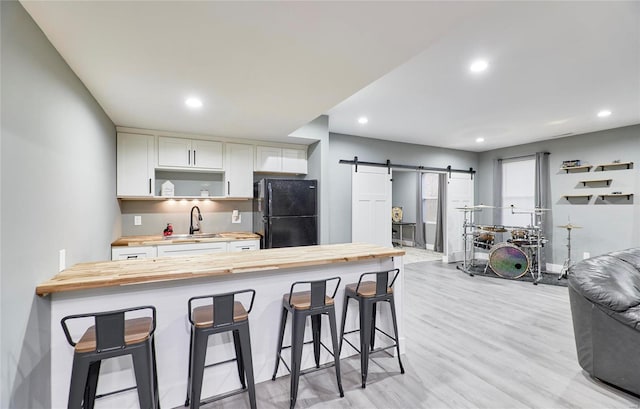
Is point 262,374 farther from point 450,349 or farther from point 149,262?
point 450,349

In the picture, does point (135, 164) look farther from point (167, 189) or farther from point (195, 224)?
point (195, 224)

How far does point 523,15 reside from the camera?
1.94 meters

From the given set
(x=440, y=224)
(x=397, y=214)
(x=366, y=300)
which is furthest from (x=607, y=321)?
(x=397, y=214)

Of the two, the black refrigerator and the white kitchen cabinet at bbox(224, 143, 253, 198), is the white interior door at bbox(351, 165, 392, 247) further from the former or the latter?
the white kitchen cabinet at bbox(224, 143, 253, 198)

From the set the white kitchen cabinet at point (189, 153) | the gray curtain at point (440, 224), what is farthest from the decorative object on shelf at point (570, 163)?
the white kitchen cabinet at point (189, 153)

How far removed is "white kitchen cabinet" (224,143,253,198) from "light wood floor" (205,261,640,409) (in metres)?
2.59

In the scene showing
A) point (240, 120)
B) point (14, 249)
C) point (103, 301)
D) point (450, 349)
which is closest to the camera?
point (14, 249)

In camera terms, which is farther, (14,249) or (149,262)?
(149,262)

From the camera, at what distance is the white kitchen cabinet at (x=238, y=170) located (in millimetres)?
4004

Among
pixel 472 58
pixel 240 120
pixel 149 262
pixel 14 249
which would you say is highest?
pixel 472 58

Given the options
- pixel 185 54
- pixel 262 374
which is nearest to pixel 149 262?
pixel 262 374

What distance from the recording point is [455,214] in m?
6.46

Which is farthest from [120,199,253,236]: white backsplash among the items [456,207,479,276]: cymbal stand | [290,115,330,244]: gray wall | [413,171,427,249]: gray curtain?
[413,171,427,249]: gray curtain

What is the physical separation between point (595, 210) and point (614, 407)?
443 cm
